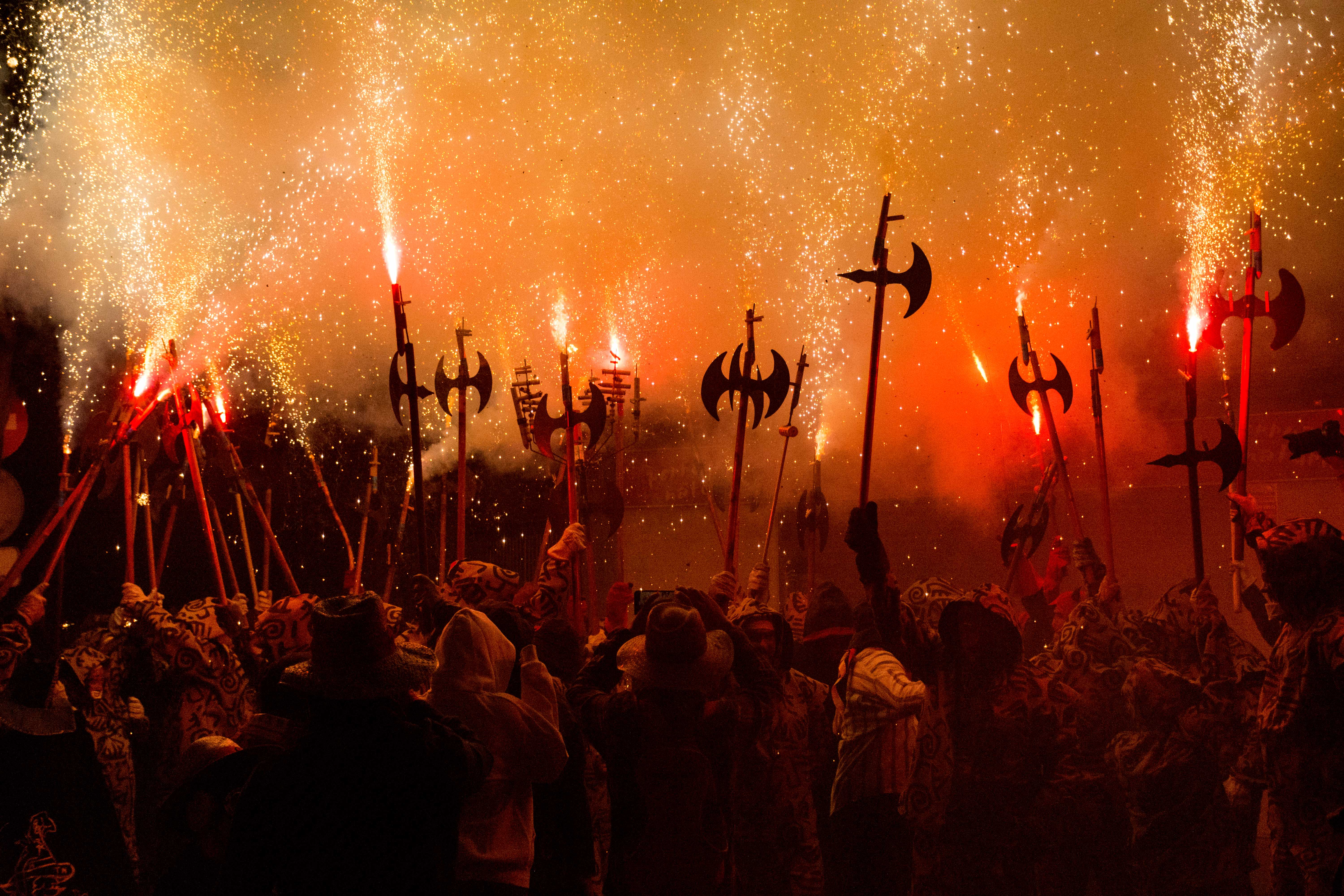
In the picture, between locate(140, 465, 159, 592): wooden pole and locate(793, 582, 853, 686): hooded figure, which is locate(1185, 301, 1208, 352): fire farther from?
Result: locate(140, 465, 159, 592): wooden pole

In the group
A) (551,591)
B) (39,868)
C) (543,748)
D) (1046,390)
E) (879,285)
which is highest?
(879,285)

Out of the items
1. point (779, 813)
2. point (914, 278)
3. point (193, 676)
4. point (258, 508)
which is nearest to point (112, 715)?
point (193, 676)

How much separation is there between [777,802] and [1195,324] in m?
4.07

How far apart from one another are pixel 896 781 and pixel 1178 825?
4.89 ft

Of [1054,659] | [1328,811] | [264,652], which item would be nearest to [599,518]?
[264,652]

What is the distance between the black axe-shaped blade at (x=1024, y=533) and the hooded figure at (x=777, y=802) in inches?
131

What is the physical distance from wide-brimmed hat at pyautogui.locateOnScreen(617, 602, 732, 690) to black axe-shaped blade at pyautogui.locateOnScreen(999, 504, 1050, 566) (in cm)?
447

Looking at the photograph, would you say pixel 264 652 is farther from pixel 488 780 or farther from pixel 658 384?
pixel 658 384

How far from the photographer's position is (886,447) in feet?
42.1

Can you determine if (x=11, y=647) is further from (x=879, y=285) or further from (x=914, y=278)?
(x=914, y=278)

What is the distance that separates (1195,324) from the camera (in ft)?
20.9

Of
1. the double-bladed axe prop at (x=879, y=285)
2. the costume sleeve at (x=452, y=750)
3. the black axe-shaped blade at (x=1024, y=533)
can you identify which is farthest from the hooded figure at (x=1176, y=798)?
the costume sleeve at (x=452, y=750)

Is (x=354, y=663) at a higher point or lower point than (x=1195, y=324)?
lower

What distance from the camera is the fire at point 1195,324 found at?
6.36 meters
